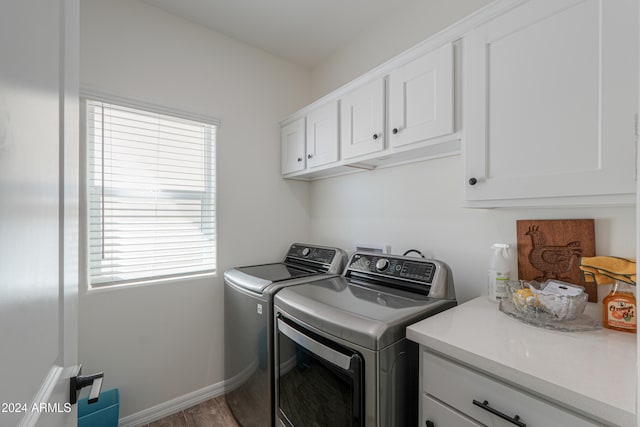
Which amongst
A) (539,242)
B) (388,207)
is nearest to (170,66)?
(388,207)

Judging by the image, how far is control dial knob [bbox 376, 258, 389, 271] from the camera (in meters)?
1.59

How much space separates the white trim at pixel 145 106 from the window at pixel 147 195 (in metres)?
0.03

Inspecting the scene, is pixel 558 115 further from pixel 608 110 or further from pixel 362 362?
pixel 362 362

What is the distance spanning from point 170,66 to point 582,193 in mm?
2382

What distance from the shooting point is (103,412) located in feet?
4.95

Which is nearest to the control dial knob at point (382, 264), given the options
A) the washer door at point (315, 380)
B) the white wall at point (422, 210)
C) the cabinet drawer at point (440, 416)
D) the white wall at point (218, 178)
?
Result: the white wall at point (422, 210)

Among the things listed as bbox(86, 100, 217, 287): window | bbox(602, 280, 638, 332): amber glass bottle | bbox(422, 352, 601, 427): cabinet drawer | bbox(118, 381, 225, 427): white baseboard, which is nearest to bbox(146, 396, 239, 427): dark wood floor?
bbox(118, 381, 225, 427): white baseboard

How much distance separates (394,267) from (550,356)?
0.80 meters

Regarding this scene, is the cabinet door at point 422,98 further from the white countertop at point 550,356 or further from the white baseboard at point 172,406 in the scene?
the white baseboard at point 172,406

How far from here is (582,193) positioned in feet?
3.01

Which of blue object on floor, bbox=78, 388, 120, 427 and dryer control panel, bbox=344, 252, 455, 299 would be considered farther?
blue object on floor, bbox=78, 388, 120, 427

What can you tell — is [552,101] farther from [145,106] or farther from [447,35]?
[145,106]

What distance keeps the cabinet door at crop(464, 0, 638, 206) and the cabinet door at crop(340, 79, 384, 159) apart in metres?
0.48

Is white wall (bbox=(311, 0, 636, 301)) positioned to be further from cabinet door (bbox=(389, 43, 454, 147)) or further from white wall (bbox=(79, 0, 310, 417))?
white wall (bbox=(79, 0, 310, 417))
